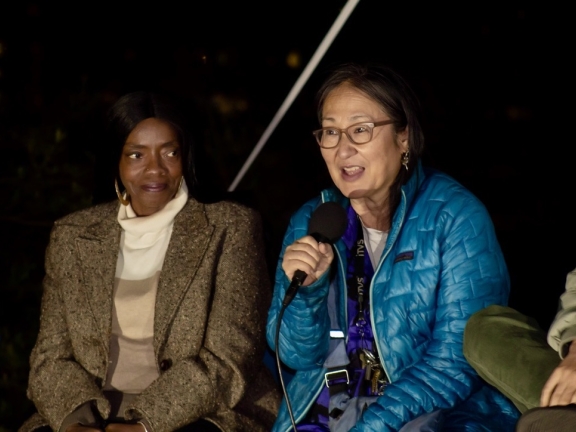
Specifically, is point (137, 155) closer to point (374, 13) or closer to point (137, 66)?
point (374, 13)

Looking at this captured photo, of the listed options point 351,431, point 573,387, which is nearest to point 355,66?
point 351,431

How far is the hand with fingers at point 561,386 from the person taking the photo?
2109mm

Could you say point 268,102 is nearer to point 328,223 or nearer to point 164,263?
point 164,263

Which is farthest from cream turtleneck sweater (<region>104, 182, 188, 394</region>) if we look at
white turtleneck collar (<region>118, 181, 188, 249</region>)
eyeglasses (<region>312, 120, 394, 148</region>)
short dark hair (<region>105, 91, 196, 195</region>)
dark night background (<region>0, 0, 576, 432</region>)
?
eyeglasses (<region>312, 120, 394, 148</region>)

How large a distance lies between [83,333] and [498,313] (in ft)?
5.30

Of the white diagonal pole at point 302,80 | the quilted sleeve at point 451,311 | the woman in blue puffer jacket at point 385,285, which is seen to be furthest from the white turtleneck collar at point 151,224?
the quilted sleeve at point 451,311

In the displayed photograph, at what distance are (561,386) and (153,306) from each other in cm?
174

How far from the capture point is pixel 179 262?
3.46 m

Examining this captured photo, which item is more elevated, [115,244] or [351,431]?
[115,244]

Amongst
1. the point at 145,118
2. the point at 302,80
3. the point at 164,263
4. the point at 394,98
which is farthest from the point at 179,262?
the point at 302,80

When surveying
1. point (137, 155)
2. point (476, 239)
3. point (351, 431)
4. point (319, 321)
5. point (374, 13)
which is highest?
point (374, 13)

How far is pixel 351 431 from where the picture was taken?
2693mm

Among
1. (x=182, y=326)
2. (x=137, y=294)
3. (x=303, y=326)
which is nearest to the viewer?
Answer: (x=303, y=326)

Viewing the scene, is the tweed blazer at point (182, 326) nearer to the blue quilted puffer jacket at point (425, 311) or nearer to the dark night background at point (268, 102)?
the dark night background at point (268, 102)
